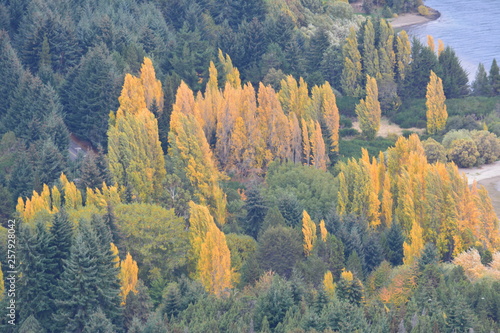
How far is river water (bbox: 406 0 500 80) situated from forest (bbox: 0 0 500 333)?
19055 millimetres

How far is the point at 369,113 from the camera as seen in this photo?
398ft

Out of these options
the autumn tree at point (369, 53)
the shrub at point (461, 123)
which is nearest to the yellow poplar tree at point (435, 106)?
the shrub at point (461, 123)

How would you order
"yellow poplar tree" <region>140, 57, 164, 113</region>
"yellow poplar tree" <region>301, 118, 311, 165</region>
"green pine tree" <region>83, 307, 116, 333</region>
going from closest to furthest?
"green pine tree" <region>83, 307, 116, 333</region>, "yellow poplar tree" <region>140, 57, 164, 113</region>, "yellow poplar tree" <region>301, 118, 311, 165</region>

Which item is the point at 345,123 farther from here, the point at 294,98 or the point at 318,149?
the point at 318,149

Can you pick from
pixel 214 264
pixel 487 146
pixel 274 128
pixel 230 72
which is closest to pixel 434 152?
pixel 487 146

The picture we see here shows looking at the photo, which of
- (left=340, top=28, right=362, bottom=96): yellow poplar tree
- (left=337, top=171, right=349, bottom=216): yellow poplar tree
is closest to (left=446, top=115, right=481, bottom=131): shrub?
(left=340, top=28, right=362, bottom=96): yellow poplar tree

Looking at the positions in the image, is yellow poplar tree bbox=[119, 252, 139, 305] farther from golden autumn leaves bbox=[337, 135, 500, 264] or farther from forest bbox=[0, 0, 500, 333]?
golden autumn leaves bbox=[337, 135, 500, 264]

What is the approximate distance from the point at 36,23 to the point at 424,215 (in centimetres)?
4361

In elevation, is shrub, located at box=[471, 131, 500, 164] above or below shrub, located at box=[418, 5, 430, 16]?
above

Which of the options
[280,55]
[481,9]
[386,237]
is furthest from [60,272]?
[481,9]

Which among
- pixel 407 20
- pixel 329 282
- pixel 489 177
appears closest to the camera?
pixel 329 282

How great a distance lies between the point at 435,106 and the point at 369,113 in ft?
23.7

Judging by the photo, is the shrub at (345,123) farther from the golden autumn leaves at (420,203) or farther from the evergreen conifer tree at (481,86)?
the golden autumn leaves at (420,203)

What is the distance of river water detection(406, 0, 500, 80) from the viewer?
15338 centimetres
